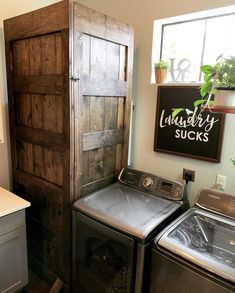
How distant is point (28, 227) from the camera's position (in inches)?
81.9

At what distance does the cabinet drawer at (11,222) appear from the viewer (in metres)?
1.54

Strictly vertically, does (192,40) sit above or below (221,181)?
above

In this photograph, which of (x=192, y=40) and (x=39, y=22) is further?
(x=192, y=40)

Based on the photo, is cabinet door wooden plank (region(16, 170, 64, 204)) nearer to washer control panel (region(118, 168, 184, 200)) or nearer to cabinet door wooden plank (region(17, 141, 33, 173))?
cabinet door wooden plank (region(17, 141, 33, 173))

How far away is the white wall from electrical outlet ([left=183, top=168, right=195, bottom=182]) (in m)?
Result: 0.03

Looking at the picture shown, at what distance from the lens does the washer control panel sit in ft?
5.57

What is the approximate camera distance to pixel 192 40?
191 centimetres

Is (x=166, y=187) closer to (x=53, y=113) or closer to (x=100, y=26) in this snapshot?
(x=53, y=113)

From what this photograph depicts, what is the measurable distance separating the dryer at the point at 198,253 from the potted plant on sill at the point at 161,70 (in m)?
1.02

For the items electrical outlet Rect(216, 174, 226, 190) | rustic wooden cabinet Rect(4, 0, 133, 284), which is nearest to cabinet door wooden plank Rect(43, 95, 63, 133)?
rustic wooden cabinet Rect(4, 0, 133, 284)

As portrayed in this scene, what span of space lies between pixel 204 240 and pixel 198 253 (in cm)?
16

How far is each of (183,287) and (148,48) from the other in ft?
5.70

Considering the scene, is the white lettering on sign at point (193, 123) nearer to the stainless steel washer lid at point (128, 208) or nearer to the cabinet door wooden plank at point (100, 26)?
the stainless steel washer lid at point (128, 208)

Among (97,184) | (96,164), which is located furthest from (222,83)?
(97,184)
